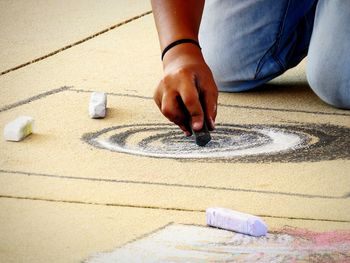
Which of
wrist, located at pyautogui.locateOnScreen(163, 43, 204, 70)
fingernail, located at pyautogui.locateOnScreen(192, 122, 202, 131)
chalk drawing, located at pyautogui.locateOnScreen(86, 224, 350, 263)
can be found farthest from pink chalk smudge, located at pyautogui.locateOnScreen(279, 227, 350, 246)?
wrist, located at pyautogui.locateOnScreen(163, 43, 204, 70)

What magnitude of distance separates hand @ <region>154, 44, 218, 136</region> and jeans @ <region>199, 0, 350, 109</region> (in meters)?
0.86

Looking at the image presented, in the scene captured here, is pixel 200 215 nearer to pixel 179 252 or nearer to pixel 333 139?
pixel 179 252

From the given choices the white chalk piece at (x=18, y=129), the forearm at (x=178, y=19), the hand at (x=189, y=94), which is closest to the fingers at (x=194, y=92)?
the hand at (x=189, y=94)

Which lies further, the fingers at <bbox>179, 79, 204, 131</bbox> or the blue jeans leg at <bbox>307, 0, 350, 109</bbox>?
the blue jeans leg at <bbox>307, 0, 350, 109</bbox>

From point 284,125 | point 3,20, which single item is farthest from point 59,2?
point 284,125

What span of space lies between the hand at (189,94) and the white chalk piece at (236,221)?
0.56 feet

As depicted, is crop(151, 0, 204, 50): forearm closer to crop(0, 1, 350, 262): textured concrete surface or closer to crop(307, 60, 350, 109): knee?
crop(0, 1, 350, 262): textured concrete surface

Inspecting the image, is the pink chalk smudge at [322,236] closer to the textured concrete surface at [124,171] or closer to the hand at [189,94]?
the textured concrete surface at [124,171]

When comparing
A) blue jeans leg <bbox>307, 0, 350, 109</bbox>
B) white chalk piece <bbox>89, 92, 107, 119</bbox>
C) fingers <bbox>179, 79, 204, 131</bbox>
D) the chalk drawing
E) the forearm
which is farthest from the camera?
blue jeans leg <bbox>307, 0, 350, 109</bbox>

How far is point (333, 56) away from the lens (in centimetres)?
245

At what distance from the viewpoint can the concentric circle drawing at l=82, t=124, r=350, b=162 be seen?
6.73 ft

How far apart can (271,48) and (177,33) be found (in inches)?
35.5

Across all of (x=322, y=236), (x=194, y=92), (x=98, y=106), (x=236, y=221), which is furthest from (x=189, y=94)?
(x=98, y=106)

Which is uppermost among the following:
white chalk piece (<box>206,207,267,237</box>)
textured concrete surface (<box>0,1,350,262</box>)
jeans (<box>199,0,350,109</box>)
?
jeans (<box>199,0,350,109</box>)
